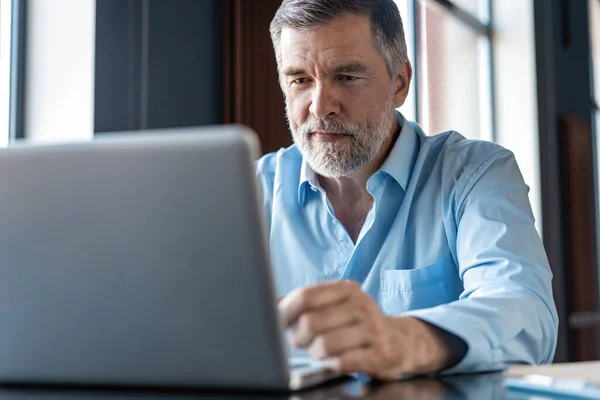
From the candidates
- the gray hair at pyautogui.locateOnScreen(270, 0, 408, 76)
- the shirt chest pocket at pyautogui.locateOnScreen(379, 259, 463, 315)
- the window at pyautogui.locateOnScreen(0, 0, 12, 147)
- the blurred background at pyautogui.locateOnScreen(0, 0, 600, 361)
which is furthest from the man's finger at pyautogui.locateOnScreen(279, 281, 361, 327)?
the window at pyautogui.locateOnScreen(0, 0, 12, 147)

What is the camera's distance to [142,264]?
864 millimetres

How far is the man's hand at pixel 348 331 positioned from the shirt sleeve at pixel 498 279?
0.11 m

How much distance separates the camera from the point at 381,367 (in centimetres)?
99

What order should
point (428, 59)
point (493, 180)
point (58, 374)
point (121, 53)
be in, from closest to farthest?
point (58, 374) → point (493, 180) → point (121, 53) → point (428, 59)

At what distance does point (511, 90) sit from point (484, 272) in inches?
162

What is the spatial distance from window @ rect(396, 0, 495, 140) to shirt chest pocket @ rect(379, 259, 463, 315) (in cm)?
259

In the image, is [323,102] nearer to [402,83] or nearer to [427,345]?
[402,83]

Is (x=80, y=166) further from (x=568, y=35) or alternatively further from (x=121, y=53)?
(x=568, y=35)

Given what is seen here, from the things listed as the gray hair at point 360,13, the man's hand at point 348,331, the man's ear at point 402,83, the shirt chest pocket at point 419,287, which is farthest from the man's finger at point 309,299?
the man's ear at point 402,83

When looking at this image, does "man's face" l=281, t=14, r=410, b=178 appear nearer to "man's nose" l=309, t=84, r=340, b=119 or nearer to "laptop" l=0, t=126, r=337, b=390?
"man's nose" l=309, t=84, r=340, b=119

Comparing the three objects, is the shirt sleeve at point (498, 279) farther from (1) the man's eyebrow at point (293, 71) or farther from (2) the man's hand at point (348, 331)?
(1) the man's eyebrow at point (293, 71)

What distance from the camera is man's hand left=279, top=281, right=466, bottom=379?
3.12 feet

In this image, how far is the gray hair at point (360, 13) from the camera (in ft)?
6.24

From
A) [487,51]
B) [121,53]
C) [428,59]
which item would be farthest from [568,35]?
[121,53]
